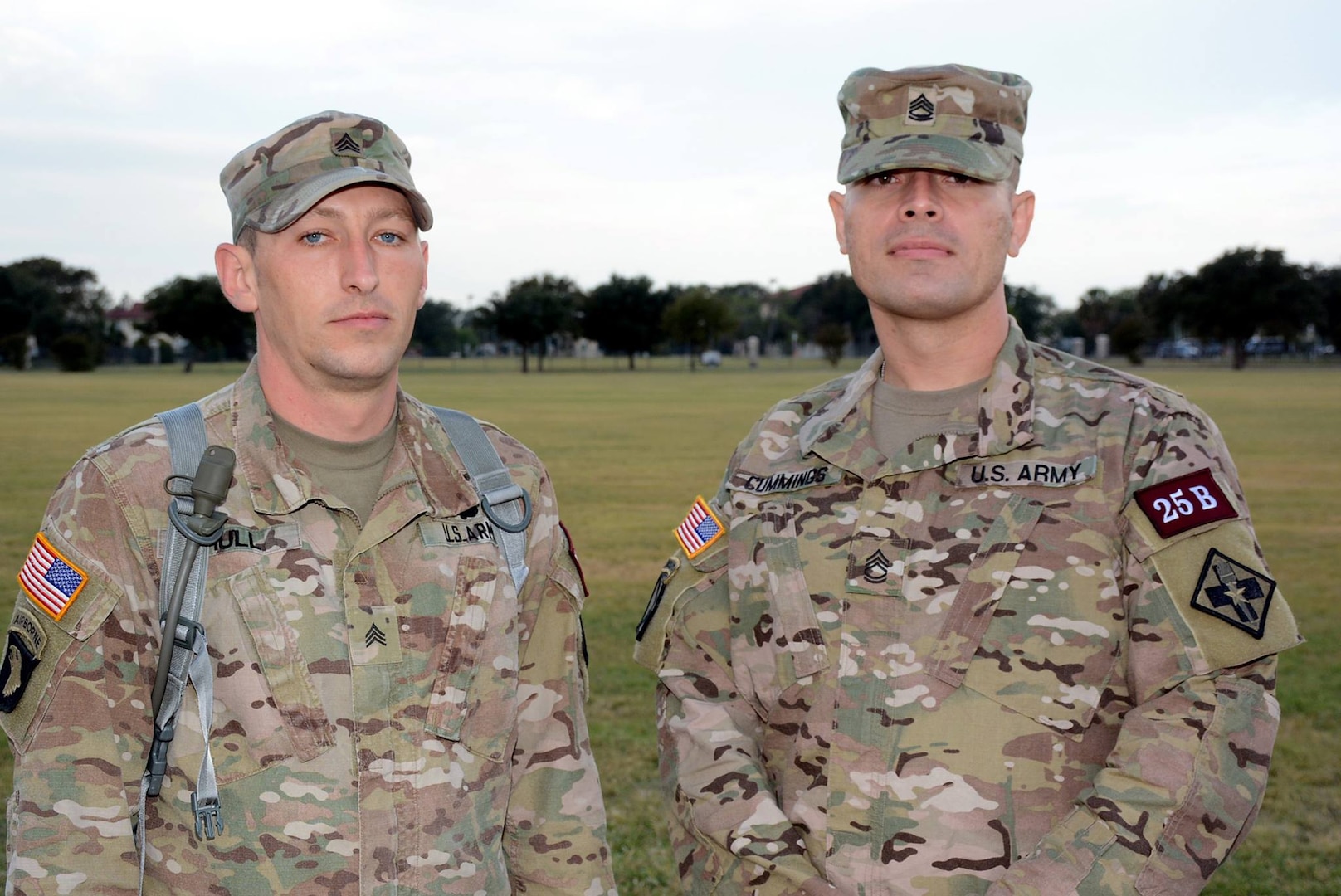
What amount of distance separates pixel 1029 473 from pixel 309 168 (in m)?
1.77

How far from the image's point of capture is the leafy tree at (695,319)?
290 ft

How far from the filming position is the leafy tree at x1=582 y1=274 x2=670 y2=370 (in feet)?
304

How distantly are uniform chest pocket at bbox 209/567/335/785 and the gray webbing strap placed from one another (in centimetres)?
3

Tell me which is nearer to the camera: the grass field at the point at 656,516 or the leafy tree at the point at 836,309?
the grass field at the point at 656,516

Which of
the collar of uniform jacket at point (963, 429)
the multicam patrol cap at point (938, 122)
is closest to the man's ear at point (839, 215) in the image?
the multicam patrol cap at point (938, 122)

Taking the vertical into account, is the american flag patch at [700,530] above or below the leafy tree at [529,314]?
below

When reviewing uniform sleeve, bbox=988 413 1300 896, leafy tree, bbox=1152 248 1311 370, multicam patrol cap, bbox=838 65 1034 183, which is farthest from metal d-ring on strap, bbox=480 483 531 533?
leafy tree, bbox=1152 248 1311 370

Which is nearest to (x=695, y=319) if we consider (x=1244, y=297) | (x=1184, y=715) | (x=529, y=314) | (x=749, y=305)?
(x=529, y=314)

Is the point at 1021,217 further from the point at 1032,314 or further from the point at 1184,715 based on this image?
the point at 1032,314

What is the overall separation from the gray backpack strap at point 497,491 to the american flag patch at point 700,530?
450mm

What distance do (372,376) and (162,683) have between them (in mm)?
766

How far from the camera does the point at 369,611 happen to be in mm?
2549

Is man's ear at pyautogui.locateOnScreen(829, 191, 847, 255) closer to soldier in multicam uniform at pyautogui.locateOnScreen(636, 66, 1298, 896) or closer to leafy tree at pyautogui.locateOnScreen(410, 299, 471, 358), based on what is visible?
soldier in multicam uniform at pyautogui.locateOnScreen(636, 66, 1298, 896)

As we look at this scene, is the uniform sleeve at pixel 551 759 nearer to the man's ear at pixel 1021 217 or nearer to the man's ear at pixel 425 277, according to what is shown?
the man's ear at pixel 425 277
